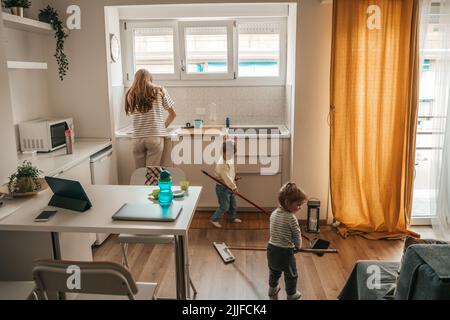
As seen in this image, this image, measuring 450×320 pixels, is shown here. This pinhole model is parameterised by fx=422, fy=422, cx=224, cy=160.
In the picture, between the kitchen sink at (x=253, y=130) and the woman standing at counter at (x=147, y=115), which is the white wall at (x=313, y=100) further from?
the woman standing at counter at (x=147, y=115)

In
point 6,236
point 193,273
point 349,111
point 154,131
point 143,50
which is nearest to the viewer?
point 6,236

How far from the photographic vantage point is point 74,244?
254 cm

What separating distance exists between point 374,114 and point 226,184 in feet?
4.61

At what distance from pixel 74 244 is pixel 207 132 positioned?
1981mm

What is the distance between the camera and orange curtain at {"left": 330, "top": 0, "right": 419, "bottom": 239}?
342cm

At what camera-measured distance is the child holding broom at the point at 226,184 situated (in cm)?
372

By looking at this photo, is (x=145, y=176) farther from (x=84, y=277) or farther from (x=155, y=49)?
(x=155, y=49)

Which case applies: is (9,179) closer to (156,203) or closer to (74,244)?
(74,244)

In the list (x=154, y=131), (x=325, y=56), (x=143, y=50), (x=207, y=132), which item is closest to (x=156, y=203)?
(x=154, y=131)

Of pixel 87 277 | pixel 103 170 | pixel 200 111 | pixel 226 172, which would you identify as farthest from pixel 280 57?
pixel 87 277

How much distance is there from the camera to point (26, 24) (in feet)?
10.6

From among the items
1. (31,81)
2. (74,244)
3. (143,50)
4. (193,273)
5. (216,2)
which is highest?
(216,2)

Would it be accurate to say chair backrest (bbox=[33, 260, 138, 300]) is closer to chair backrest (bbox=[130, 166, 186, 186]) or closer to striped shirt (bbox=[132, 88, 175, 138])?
chair backrest (bbox=[130, 166, 186, 186])

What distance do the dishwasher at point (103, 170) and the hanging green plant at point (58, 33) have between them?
0.84m
